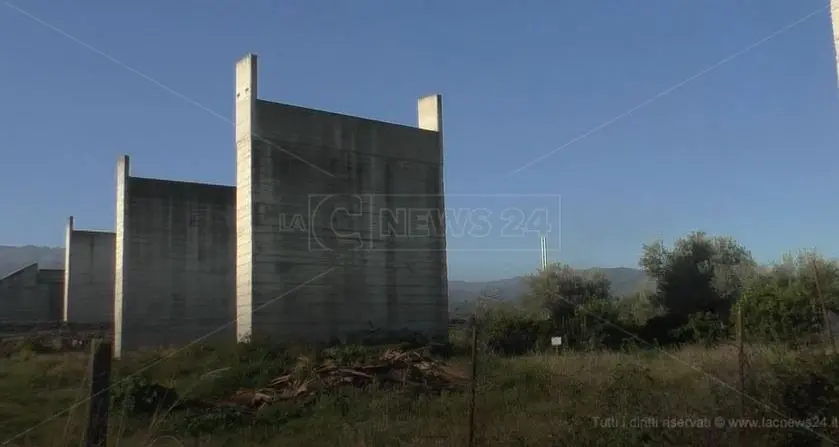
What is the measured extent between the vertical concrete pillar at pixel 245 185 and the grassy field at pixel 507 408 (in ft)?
7.17

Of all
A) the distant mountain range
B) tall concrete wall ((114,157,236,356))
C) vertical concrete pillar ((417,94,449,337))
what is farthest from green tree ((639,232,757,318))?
tall concrete wall ((114,157,236,356))

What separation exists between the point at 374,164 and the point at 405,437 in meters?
11.9

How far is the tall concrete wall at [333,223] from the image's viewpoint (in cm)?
1581

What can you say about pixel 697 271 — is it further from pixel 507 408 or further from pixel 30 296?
pixel 30 296

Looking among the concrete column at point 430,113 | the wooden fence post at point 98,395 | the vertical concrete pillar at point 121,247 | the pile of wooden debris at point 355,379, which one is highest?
the concrete column at point 430,113

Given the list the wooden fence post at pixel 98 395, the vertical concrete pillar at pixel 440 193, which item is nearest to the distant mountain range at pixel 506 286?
the vertical concrete pillar at pixel 440 193

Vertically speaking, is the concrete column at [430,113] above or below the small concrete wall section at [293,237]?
above

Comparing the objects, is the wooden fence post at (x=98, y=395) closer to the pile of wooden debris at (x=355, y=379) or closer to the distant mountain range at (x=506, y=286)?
the pile of wooden debris at (x=355, y=379)

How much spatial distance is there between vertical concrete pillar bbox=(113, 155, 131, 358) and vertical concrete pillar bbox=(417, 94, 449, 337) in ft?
29.2

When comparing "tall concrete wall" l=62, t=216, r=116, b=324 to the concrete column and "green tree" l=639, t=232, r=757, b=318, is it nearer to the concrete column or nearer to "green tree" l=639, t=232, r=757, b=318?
the concrete column

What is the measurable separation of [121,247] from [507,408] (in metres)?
15.7

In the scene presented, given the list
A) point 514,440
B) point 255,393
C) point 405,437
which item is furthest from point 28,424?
point 514,440

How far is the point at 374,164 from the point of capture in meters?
18.2

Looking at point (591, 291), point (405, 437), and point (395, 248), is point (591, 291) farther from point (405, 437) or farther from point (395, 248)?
point (405, 437)
